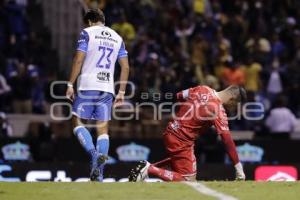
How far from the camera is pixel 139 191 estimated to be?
11.0 metres

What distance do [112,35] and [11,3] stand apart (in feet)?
37.3

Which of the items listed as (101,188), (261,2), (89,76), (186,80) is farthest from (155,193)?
(261,2)

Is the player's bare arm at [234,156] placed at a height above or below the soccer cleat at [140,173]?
above

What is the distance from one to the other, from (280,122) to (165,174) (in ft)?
27.0

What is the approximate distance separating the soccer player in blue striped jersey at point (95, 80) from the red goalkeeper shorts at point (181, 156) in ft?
4.15

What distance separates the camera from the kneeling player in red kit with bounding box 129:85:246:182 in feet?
43.0

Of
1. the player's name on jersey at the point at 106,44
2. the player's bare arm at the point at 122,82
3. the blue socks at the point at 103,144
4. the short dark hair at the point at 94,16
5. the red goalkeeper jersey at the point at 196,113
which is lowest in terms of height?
the blue socks at the point at 103,144

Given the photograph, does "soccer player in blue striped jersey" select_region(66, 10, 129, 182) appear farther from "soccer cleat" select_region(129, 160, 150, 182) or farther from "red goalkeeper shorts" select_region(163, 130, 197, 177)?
"red goalkeeper shorts" select_region(163, 130, 197, 177)

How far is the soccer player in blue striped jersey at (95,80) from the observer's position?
41.0ft

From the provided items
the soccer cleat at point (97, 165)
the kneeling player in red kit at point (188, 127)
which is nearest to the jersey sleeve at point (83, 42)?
the soccer cleat at point (97, 165)

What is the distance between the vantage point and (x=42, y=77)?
2211 cm

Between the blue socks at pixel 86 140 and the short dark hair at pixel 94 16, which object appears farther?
the short dark hair at pixel 94 16

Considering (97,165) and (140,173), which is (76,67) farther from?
(140,173)

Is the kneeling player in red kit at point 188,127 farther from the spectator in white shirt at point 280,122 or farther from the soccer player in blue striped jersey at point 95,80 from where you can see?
the spectator in white shirt at point 280,122
